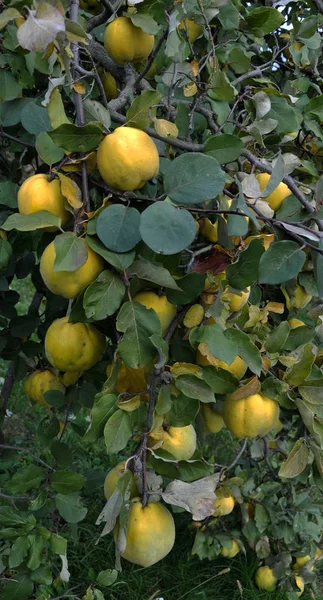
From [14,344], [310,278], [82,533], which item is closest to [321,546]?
[82,533]

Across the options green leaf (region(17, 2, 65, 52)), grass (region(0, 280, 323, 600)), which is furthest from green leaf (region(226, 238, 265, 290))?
grass (region(0, 280, 323, 600))

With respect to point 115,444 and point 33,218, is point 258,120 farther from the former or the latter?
point 115,444

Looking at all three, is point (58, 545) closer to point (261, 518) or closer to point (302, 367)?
point (302, 367)

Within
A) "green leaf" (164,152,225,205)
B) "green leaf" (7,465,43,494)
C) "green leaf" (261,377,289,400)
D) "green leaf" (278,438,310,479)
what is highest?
"green leaf" (164,152,225,205)

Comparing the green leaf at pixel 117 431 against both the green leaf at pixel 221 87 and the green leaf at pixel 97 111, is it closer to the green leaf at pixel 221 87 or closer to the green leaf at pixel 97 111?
the green leaf at pixel 97 111

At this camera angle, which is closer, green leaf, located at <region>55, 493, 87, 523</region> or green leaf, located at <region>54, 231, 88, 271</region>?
green leaf, located at <region>54, 231, 88, 271</region>

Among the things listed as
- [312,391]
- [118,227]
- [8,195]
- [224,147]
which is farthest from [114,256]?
[8,195]

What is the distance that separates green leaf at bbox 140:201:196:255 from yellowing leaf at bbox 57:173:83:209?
0.10 meters

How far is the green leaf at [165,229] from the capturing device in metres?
0.75

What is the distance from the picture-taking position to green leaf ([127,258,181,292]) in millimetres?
794

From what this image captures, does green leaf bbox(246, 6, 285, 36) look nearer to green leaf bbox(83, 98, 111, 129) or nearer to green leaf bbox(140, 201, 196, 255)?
green leaf bbox(83, 98, 111, 129)

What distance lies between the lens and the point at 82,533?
2.44 m

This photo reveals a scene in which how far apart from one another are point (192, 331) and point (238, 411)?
195 millimetres

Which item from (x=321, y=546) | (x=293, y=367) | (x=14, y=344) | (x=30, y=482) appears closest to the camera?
(x=293, y=367)
